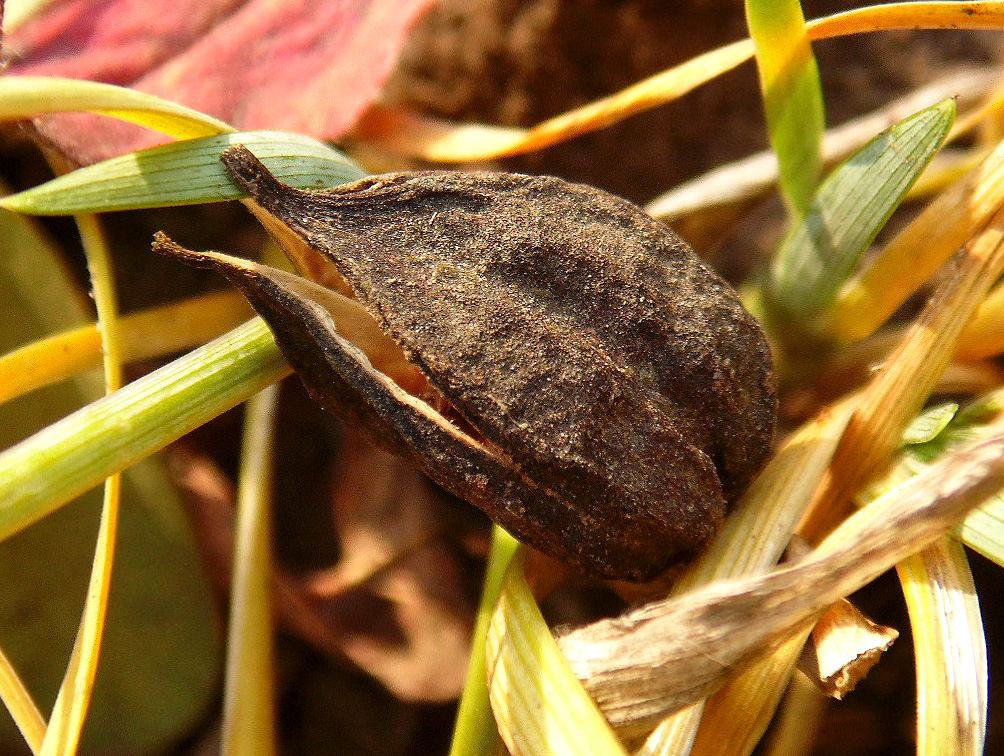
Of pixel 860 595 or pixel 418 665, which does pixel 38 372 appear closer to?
pixel 418 665

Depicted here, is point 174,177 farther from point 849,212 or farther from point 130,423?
point 849,212

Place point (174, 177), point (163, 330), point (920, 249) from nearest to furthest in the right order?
1. point (174, 177)
2. point (920, 249)
3. point (163, 330)

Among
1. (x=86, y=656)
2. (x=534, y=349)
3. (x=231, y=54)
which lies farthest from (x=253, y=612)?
(x=231, y=54)

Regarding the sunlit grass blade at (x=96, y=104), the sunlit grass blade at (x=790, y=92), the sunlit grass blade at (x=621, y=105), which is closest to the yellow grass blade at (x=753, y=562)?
the sunlit grass blade at (x=790, y=92)

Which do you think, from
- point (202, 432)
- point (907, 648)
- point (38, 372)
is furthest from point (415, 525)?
point (907, 648)

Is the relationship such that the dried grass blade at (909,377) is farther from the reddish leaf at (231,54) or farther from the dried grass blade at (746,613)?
the reddish leaf at (231,54)

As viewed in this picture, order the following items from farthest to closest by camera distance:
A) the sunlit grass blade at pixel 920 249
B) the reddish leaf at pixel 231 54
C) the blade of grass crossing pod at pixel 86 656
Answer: the reddish leaf at pixel 231 54, the sunlit grass blade at pixel 920 249, the blade of grass crossing pod at pixel 86 656
